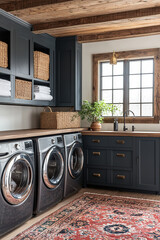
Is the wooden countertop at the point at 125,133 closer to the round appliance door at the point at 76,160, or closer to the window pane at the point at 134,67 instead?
the round appliance door at the point at 76,160

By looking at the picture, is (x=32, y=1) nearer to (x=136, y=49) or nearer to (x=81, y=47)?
(x=81, y=47)

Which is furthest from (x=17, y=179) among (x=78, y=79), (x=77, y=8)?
(x=78, y=79)

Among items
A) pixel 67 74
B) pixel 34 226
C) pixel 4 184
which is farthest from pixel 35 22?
pixel 34 226

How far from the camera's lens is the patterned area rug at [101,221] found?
9.34 ft

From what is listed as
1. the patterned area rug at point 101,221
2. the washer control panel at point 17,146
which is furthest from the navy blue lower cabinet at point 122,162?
the washer control panel at point 17,146

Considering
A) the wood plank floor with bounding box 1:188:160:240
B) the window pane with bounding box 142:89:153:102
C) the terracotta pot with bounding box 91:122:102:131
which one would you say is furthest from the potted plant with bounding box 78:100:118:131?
the wood plank floor with bounding box 1:188:160:240

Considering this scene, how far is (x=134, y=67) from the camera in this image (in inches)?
201

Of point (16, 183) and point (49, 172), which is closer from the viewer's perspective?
point (16, 183)

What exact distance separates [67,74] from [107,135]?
50.9 inches

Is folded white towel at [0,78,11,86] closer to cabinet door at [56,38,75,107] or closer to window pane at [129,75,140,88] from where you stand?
cabinet door at [56,38,75,107]

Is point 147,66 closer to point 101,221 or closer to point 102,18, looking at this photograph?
point 102,18

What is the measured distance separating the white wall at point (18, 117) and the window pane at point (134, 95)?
1607 mm

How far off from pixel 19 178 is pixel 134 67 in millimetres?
2980

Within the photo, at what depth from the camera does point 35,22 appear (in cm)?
419
